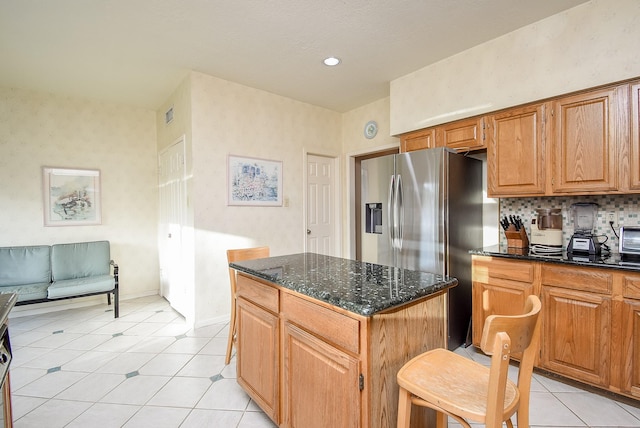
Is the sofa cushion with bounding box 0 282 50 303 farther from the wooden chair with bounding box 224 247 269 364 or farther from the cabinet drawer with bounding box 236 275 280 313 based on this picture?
the cabinet drawer with bounding box 236 275 280 313

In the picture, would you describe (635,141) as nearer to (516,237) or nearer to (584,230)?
(584,230)

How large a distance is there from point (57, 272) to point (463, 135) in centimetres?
479

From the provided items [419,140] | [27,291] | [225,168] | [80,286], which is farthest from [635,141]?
[27,291]

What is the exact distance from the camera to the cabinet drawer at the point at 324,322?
116cm

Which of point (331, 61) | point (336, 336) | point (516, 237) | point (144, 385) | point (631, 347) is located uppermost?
point (331, 61)

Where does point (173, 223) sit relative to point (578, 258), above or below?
above

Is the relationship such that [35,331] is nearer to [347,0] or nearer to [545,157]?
[347,0]

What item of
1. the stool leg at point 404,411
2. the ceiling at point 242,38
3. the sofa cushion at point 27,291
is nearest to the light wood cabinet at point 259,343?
the stool leg at point 404,411

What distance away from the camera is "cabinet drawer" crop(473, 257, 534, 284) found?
223cm

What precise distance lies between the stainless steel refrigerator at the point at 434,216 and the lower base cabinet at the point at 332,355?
3.91 feet

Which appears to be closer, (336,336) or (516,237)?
(336,336)

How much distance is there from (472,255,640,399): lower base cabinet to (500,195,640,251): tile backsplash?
57 centimetres

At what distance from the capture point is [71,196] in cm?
390

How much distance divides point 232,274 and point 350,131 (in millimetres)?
2995
